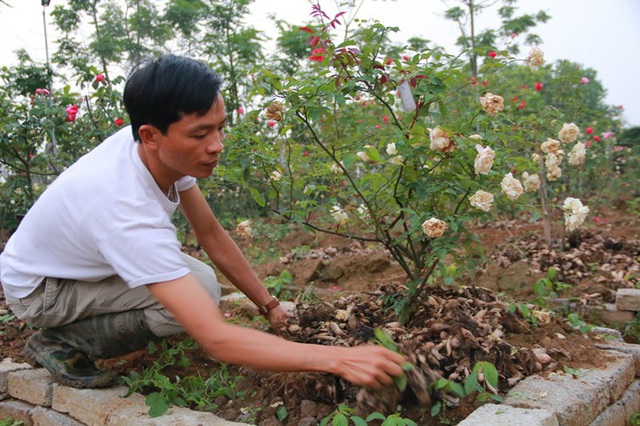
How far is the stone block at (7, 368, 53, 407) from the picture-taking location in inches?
103

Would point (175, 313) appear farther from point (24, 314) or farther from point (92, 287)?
point (24, 314)

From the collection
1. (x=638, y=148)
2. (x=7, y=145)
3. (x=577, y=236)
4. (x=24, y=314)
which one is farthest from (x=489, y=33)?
(x=24, y=314)

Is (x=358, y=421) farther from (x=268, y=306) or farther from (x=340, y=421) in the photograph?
(x=268, y=306)

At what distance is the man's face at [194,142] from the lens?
1.96m

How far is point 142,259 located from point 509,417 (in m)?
1.17

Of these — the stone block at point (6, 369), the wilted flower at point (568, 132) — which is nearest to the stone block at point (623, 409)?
the wilted flower at point (568, 132)

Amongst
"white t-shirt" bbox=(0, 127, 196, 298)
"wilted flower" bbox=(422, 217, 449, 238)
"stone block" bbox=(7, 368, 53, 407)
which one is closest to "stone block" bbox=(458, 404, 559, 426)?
"wilted flower" bbox=(422, 217, 449, 238)

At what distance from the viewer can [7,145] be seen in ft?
14.4

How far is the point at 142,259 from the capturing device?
178cm

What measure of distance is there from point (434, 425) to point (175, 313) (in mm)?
925

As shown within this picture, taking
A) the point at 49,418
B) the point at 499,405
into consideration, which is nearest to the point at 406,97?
the point at 499,405

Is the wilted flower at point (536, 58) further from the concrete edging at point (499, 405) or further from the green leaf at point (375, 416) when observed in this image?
the green leaf at point (375, 416)

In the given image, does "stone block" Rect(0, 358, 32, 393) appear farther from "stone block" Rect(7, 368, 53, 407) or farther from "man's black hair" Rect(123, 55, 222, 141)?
"man's black hair" Rect(123, 55, 222, 141)

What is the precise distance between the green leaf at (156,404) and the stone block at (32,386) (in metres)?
0.62
